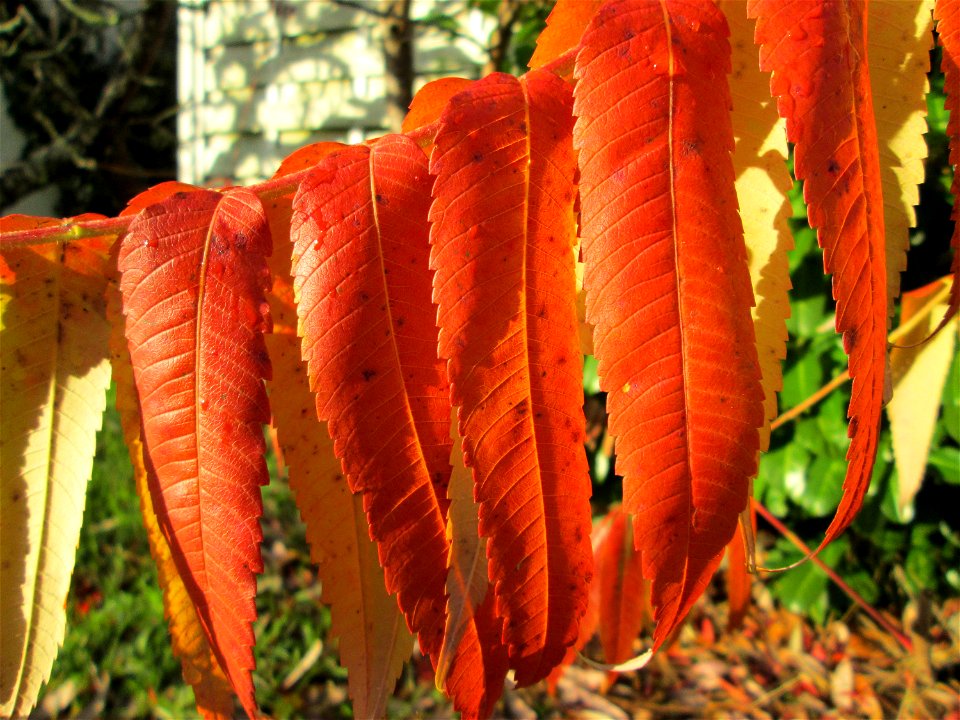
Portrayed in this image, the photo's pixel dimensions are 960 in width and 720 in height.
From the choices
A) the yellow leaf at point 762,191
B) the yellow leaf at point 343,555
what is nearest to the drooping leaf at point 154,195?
the yellow leaf at point 343,555

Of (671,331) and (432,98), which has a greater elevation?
(432,98)

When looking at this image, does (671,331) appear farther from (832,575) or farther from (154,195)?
(832,575)

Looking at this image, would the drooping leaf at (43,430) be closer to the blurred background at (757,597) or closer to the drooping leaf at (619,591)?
the drooping leaf at (619,591)

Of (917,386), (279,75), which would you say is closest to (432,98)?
(917,386)

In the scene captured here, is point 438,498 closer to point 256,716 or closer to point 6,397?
point 256,716

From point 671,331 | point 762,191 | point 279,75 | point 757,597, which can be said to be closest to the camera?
point 671,331

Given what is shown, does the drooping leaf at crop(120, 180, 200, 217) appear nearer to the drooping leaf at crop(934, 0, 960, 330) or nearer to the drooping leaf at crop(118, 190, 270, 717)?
the drooping leaf at crop(118, 190, 270, 717)
